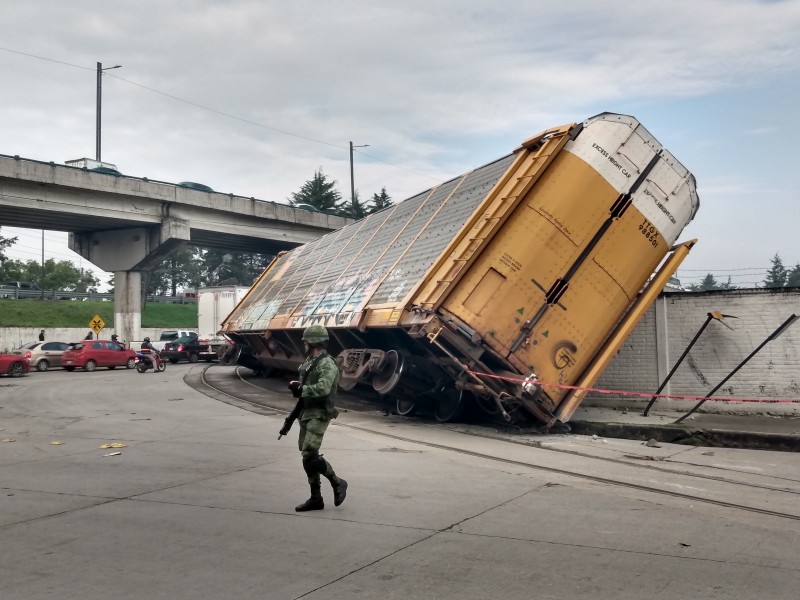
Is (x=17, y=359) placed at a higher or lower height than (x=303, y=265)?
lower

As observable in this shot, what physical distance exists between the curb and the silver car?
2569 centimetres

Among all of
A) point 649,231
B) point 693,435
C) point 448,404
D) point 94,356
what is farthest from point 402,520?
point 94,356

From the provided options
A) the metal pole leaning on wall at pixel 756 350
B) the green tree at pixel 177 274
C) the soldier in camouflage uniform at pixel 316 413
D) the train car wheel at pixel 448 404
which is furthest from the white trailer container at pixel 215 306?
the green tree at pixel 177 274

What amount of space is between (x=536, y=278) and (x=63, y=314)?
47.5m

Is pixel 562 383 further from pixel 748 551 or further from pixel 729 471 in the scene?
pixel 748 551

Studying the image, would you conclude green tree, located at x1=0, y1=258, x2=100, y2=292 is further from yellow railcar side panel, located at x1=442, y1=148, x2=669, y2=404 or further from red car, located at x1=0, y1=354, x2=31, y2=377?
yellow railcar side panel, located at x1=442, y1=148, x2=669, y2=404

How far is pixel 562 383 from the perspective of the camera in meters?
10.2

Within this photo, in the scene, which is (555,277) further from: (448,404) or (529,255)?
(448,404)

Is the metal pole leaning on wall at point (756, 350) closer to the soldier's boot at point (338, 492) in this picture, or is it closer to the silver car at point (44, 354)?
the soldier's boot at point (338, 492)

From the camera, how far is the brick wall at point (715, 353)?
11.2m

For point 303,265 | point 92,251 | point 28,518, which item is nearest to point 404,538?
point 28,518

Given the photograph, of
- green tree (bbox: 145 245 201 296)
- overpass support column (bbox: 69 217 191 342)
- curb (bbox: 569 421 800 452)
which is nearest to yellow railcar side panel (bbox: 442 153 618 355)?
curb (bbox: 569 421 800 452)

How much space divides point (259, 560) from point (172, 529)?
3.65 feet

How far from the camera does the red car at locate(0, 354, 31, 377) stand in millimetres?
25422
